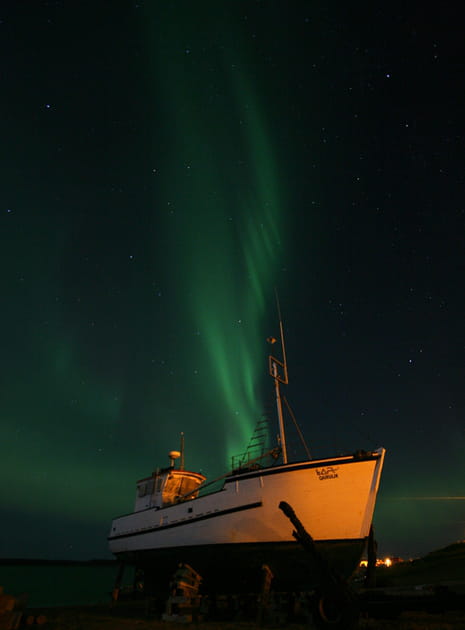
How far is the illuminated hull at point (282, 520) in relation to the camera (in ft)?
49.0

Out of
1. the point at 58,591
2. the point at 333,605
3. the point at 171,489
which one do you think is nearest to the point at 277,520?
the point at 333,605

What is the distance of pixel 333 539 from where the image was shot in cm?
1488

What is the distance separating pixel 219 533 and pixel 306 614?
4878 millimetres

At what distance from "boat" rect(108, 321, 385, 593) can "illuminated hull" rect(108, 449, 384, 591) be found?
0.11 ft

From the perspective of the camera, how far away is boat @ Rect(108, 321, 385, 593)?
1497 cm

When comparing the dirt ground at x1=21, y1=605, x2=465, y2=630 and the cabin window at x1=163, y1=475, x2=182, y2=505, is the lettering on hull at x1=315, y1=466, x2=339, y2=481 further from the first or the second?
the cabin window at x1=163, y1=475, x2=182, y2=505

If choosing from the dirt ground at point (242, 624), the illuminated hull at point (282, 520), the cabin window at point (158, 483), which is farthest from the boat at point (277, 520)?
the cabin window at point (158, 483)

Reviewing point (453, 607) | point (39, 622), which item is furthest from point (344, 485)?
point (39, 622)

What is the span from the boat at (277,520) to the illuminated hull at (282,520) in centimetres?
3

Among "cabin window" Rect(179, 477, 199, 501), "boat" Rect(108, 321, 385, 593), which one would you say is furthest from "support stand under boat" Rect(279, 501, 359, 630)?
"cabin window" Rect(179, 477, 199, 501)

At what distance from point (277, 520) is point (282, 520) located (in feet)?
0.66

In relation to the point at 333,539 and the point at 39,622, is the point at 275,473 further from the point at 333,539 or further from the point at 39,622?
the point at 39,622

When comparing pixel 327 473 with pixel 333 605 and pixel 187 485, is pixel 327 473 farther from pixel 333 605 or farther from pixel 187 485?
pixel 187 485

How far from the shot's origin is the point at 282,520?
51.3 ft
